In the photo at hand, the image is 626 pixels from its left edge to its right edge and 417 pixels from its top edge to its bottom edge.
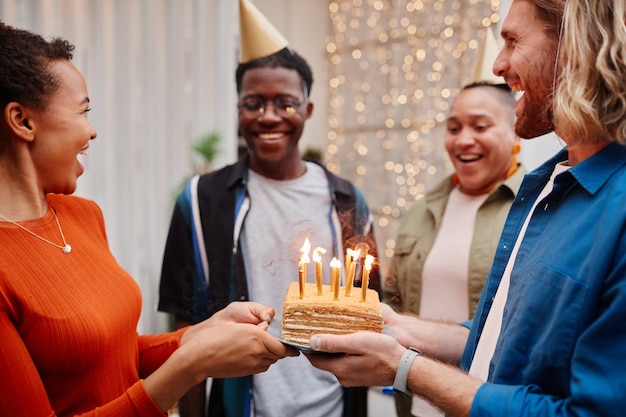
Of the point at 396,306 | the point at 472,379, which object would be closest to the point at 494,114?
the point at 396,306

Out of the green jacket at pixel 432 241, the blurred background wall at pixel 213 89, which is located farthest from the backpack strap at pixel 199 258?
the blurred background wall at pixel 213 89

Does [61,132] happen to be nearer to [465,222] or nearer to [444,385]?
[444,385]

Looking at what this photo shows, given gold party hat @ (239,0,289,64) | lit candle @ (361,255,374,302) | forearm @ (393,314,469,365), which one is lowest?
forearm @ (393,314,469,365)

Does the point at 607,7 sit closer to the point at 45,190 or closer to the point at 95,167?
the point at 45,190

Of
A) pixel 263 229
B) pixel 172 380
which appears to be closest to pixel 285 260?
pixel 263 229

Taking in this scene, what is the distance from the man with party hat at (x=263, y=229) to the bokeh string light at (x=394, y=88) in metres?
2.82

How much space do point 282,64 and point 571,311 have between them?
5.56 ft

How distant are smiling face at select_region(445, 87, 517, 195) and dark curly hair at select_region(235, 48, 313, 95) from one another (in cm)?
78

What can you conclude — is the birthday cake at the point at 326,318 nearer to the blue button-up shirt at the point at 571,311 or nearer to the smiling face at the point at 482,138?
the blue button-up shirt at the point at 571,311

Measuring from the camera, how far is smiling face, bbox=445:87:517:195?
240 cm

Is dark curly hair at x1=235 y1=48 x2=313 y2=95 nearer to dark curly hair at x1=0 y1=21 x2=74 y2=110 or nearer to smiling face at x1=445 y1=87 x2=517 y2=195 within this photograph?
smiling face at x1=445 y1=87 x2=517 y2=195

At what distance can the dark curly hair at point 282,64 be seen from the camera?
229cm

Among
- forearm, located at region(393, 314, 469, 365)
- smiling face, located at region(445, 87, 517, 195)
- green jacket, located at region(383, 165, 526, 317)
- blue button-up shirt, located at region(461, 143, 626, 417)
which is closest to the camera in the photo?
blue button-up shirt, located at region(461, 143, 626, 417)

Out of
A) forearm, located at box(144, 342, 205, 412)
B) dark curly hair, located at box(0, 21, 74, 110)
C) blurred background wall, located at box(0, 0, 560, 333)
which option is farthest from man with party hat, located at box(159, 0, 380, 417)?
blurred background wall, located at box(0, 0, 560, 333)
